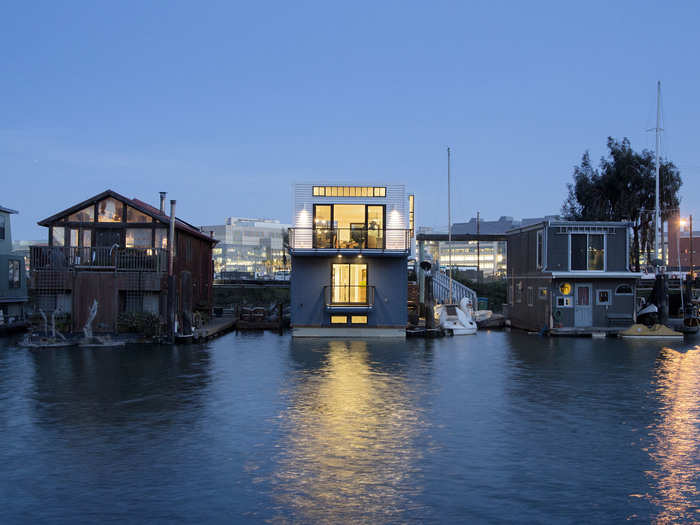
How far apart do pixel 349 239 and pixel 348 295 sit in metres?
3.04

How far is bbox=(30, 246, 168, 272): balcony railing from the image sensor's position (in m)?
35.1

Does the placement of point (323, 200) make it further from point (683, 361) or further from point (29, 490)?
point (29, 490)

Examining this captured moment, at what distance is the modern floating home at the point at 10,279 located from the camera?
44.8 meters

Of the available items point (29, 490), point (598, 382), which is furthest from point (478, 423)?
point (29, 490)

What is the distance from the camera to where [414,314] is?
45062 millimetres

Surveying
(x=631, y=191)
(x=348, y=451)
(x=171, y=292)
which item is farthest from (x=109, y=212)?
(x=631, y=191)

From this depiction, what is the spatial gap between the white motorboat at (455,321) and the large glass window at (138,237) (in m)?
17.6

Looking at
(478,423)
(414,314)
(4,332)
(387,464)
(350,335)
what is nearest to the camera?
(387,464)

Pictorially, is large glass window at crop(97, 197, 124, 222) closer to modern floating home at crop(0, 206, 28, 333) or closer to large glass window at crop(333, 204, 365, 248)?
large glass window at crop(333, 204, 365, 248)

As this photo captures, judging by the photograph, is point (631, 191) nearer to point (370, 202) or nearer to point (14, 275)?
point (370, 202)

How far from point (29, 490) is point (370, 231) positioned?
26302 millimetres

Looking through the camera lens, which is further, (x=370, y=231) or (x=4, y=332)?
(x=4, y=332)

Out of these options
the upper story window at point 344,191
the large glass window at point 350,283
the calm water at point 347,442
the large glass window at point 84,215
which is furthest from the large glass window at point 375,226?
the large glass window at point 84,215

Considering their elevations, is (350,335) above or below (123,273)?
below
